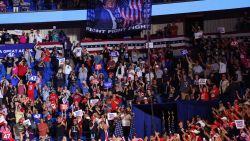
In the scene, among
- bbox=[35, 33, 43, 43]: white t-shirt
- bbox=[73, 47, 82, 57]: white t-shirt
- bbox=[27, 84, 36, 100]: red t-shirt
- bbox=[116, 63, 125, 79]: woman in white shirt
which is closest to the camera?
bbox=[27, 84, 36, 100]: red t-shirt

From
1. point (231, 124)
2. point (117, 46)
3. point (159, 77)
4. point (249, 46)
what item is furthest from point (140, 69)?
point (231, 124)

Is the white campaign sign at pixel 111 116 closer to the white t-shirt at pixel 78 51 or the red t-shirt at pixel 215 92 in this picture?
the red t-shirt at pixel 215 92

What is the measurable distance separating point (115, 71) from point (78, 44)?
2797 millimetres

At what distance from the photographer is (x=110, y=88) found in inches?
1091

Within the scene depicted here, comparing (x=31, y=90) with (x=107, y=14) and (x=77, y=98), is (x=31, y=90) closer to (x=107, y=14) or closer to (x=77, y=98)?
(x=77, y=98)

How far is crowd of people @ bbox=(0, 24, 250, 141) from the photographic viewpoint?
953 inches

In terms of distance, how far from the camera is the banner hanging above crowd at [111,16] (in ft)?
101

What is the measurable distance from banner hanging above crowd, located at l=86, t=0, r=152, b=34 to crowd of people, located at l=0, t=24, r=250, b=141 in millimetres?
1276

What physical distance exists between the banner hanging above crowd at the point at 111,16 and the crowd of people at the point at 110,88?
1.28m

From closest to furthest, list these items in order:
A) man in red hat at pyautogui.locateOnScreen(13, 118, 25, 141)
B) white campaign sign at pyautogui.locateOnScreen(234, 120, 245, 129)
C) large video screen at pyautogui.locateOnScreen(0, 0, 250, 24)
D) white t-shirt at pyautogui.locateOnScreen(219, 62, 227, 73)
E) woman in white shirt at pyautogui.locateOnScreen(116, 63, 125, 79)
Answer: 1. white campaign sign at pyautogui.locateOnScreen(234, 120, 245, 129)
2. man in red hat at pyautogui.locateOnScreen(13, 118, 25, 141)
3. white t-shirt at pyautogui.locateOnScreen(219, 62, 227, 73)
4. woman in white shirt at pyautogui.locateOnScreen(116, 63, 125, 79)
5. large video screen at pyautogui.locateOnScreen(0, 0, 250, 24)

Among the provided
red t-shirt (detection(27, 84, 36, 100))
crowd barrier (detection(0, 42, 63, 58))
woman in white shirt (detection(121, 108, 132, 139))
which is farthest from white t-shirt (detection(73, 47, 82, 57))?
woman in white shirt (detection(121, 108, 132, 139))

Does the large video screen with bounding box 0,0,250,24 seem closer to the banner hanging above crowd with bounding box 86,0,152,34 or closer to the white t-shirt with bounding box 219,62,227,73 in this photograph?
the banner hanging above crowd with bounding box 86,0,152,34

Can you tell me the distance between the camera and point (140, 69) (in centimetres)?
2806

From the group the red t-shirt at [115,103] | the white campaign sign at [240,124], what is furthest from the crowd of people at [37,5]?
the white campaign sign at [240,124]
